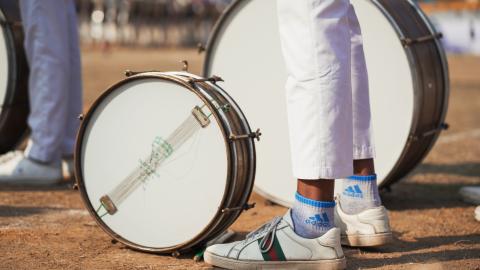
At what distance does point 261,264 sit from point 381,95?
4.27 ft

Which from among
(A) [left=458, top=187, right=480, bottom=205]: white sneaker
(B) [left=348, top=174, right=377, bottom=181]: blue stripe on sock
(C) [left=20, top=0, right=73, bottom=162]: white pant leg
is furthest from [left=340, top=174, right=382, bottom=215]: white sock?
(C) [left=20, top=0, right=73, bottom=162]: white pant leg

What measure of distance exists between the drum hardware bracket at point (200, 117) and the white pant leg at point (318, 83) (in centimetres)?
35

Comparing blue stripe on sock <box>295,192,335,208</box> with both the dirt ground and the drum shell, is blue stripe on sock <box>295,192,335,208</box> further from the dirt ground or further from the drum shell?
the drum shell

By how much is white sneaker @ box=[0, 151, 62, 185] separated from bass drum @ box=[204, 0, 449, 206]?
1.08m

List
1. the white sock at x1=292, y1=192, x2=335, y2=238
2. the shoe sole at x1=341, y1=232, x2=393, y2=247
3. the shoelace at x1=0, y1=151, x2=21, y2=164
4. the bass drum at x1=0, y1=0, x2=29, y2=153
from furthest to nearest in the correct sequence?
the shoelace at x1=0, y1=151, x2=21, y2=164, the bass drum at x1=0, y1=0, x2=29, y2=153, the shoe sole at x1=341, y1=232, x2=393, y2=247, the white sock at x1=292, y1=192, x2=335, y2=238

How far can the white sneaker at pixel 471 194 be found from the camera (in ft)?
13.3

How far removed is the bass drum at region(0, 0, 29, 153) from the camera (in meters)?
4.48

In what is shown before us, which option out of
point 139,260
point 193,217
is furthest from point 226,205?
point 139,260

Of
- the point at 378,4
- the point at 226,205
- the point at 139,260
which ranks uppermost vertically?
the point at 378,4

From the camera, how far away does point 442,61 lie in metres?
3.94

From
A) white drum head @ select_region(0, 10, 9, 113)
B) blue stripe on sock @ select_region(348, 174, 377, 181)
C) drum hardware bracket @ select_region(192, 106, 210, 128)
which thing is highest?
white drum head @ select_region(0, 10, 9, 113)

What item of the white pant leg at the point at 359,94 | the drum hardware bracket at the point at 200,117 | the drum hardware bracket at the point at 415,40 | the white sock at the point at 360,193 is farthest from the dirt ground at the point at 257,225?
the drum hardware bracket at the point at 415,40

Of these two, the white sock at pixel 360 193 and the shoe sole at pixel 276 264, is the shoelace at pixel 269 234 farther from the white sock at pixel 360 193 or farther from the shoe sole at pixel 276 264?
the white sock at pixel 360 193

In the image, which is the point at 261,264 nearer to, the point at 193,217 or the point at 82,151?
the point at 193,217
